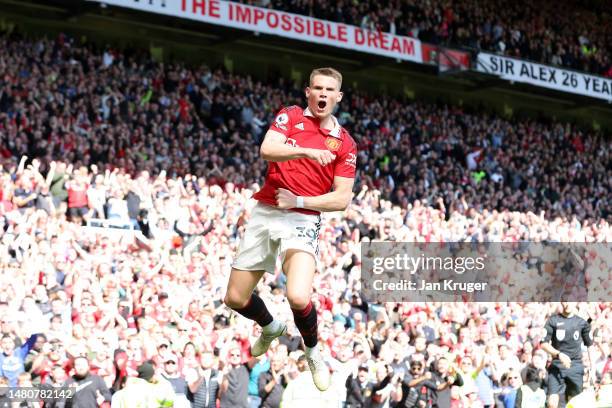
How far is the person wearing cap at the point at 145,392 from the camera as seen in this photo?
11367 mm

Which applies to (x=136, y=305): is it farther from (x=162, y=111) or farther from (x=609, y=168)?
(x=609, y=168)

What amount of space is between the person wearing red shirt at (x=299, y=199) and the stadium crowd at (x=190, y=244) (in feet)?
13.9

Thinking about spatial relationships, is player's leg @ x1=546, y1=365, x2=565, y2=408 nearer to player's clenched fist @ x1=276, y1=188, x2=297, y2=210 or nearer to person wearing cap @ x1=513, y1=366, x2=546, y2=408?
person wearing cap @ x1=513, y1=366, x2=546, y2=408

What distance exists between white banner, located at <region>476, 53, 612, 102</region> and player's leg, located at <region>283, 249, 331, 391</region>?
26488 mm

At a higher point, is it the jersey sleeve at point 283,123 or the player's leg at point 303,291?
the jersey sleeve at point 283,123

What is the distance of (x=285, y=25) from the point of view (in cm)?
2972

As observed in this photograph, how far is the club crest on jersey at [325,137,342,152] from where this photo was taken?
294 inches

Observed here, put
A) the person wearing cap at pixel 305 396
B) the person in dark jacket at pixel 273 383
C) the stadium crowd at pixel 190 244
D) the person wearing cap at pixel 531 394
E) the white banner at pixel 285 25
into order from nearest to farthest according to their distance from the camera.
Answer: the person wearing cap at pixel 305 396
the stadium crowd at pixel 190 244
the person in dark jacket at pixel 273 383
the person wearing cap at pixel 531 394
the white banner at pixel 285 25

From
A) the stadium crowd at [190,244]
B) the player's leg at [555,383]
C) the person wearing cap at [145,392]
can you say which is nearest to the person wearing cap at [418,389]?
the stadium crowd at [190,244]

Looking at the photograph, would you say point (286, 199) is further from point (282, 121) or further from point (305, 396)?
point (305, 396)

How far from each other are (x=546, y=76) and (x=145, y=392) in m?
26.7

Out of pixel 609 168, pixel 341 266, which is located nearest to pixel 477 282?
pixel 341 266

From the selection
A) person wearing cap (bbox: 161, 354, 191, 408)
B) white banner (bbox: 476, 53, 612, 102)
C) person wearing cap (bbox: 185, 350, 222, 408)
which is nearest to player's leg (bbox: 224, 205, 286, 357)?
person wearing cap (bbox: 161, 354, 191, 408)

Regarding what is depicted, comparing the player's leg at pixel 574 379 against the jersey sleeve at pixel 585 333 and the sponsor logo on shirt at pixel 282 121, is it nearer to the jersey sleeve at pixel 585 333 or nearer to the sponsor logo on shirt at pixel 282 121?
the jersey sleeve at pixel 585 333
